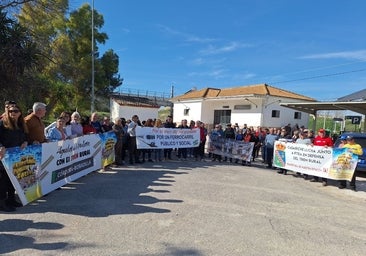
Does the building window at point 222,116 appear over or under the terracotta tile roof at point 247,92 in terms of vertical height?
under

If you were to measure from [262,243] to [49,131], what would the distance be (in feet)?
18.6

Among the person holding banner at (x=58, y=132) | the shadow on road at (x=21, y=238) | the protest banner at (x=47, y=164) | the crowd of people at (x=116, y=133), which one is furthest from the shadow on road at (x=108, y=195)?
the person holding banner at (x=58, y=132)

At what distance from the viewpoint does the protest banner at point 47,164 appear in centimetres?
583

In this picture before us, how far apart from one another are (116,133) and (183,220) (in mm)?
6408

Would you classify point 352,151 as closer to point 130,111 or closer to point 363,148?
point 363,148

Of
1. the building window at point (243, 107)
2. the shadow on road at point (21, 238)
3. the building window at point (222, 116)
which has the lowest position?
the shadow on road at point (21, 238)

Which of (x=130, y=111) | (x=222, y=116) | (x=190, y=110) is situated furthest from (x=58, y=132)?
(x=190, y=110)

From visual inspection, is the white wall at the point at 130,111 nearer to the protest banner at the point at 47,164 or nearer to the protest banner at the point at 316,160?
the protest banner at the point at 316,160

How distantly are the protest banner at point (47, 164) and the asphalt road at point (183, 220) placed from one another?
24cm

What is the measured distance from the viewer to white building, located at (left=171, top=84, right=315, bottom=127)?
30438mm

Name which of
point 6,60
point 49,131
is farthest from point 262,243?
point 6,60

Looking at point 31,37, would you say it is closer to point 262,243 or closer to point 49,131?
point 49,131

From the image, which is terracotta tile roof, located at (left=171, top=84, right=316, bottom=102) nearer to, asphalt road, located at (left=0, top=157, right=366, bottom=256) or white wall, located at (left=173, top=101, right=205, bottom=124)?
white wall, located at (left=173, top=101, right=205, bottom=124)

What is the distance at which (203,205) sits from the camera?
22.2 feet
